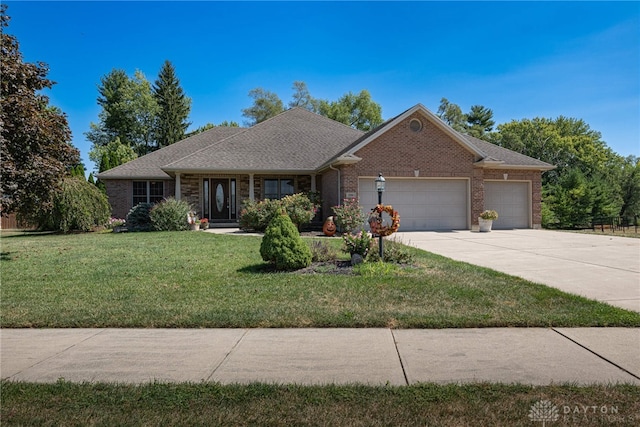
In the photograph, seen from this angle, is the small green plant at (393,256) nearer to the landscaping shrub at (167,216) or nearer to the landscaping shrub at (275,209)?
the landscaping shrub at (275,209)

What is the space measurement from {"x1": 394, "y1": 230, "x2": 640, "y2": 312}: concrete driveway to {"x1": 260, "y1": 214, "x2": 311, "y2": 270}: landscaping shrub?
13.5 feet

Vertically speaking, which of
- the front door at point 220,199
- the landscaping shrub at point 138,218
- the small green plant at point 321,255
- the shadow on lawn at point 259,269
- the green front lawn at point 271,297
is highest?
the front door at point 220,199

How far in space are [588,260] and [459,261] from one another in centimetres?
306

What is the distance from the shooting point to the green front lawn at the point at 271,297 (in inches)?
192

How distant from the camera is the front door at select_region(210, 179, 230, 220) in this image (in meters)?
20.0

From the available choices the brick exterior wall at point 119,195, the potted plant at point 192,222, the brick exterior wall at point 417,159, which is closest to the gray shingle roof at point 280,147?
the potted plant at point 192,222

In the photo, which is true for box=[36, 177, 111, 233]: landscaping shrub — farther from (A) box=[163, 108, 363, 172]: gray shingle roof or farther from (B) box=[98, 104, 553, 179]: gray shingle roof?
(A) box=[163, 108, 363, 172]: gray shingle roof

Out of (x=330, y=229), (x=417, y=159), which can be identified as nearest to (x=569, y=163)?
(x=417, y=159)

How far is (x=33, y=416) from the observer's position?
2.71m

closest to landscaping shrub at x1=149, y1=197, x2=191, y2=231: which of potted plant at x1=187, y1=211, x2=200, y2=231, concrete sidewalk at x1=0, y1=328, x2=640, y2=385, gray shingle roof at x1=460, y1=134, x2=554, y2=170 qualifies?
potted plant at x1=187, y1=211, x2=200, y2=231

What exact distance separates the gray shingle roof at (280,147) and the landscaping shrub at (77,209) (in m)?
4.08

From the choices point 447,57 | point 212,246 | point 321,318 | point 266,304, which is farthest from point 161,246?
point 447,57

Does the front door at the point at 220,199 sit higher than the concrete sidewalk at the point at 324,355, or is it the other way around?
the front door at the point at 220,199

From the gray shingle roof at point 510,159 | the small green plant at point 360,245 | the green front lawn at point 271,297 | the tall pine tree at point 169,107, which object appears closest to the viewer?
the green front lawn at point 271,297
